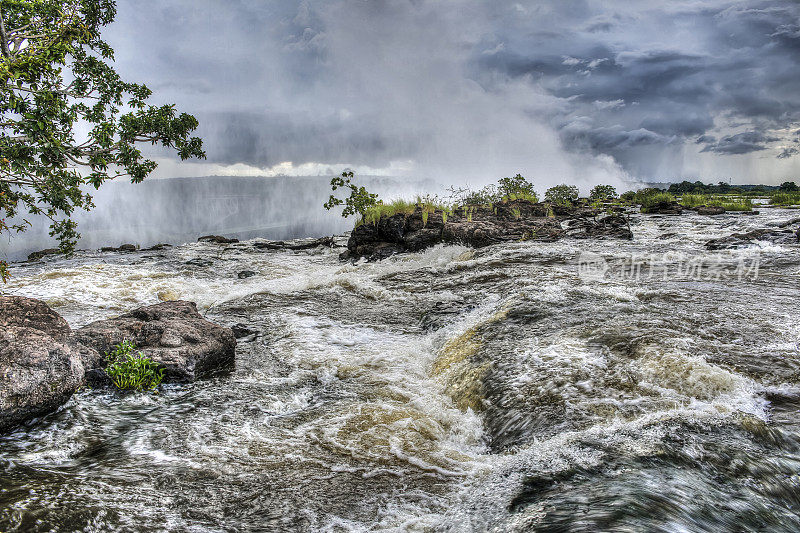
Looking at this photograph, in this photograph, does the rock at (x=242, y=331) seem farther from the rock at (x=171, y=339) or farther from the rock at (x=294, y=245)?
the rock at (x=294, y=245)

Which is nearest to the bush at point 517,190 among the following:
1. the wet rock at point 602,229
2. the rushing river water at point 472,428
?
the wet rock at point 602,229

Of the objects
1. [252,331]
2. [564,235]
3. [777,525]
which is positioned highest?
[564,235]

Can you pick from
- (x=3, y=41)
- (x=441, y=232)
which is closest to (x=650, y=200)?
(x=441, y=232)

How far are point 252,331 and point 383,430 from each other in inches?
193

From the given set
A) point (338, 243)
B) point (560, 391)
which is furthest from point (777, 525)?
point (338, 243)

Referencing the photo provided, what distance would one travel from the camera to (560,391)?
4238 millimetres

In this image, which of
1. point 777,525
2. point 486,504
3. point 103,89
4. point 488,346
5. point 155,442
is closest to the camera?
point 777,525

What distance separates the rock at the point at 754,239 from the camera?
12.6 meters

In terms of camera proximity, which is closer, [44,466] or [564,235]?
[44,466]

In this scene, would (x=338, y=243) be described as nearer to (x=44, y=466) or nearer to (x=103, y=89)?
(x=103, y=89)

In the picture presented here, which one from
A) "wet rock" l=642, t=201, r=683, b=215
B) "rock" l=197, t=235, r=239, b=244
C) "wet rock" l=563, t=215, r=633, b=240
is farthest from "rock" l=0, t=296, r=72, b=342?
"wet rock" l=642, t=201, r=683, b=215

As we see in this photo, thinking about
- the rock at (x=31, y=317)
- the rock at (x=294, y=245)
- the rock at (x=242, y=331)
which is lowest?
the rock at (x=242, y=331)

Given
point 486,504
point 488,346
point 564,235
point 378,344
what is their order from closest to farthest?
point 486,504, point 488,346, point 378,344, point 564,235

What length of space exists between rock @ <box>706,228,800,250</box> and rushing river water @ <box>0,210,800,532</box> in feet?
17.8
